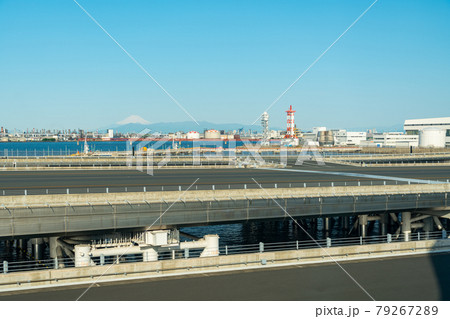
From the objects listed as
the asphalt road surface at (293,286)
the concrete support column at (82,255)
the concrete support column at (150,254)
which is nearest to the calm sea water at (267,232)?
the concrete support column at (150,254)

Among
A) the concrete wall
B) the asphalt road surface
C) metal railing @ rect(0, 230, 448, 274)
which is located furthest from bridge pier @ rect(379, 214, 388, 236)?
the asphalt road surface

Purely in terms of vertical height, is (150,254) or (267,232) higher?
(150,254)

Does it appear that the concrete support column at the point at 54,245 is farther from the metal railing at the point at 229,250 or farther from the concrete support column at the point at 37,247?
the concrete support column at the point at 37,247

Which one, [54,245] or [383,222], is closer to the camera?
[54,245]

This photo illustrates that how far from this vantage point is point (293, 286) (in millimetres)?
21984

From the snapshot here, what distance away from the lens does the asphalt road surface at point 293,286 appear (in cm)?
2047

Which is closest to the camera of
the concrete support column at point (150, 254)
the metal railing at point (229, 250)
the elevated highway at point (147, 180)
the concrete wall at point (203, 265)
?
the concrete wall at point (203, 265)

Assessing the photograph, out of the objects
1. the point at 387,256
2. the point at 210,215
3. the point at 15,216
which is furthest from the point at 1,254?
the point at 387,256

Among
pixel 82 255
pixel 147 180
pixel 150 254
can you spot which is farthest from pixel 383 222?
pixel 82 255

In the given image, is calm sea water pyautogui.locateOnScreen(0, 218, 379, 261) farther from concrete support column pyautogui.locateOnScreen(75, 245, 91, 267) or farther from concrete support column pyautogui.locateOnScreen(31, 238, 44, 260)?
concrete support column pyautogui.locateOnScreen(75, 245, 91, 267)

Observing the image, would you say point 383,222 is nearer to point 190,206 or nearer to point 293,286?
point 190,206

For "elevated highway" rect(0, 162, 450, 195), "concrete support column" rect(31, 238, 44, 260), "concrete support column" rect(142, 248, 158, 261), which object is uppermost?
"elevated highway" rect(0, 162, 450, 195)

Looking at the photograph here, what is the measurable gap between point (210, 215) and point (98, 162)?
6529cm

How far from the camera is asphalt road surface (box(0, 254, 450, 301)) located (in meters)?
20.5
